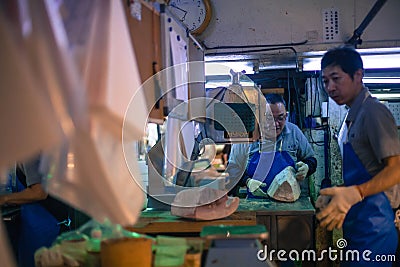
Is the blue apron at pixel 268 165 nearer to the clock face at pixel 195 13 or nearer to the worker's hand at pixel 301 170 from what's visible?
the worker's hand at pixel 301 170

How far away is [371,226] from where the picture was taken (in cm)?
262

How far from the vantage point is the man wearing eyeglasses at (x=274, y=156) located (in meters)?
4.12

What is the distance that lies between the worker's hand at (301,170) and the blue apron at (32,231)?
2.20 m

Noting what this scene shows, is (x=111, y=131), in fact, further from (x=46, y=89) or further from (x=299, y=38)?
(x=299, y=38)

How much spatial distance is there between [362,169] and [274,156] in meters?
1.58

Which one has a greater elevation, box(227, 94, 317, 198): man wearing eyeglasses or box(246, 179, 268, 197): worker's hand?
box(227, 94, 317, 198): man wearing eyeglasses

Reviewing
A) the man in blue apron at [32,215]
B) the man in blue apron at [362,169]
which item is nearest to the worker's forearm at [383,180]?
the man in blue apron at [362,169]

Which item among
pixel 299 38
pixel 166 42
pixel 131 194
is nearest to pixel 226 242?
pixel 131 194

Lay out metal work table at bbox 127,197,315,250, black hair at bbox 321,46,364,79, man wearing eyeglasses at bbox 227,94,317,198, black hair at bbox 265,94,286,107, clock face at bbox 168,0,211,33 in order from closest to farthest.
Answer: black hair at bbox 321,46,364,79 → metal work table at bbox 127,197,315,250 → clock face at bbox 168,0,211,33 → man wearing eyeglasses at bbox 227,94,317,198 → black hair at bbox 265,94,286,107

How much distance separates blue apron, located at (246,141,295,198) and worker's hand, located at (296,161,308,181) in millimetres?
77

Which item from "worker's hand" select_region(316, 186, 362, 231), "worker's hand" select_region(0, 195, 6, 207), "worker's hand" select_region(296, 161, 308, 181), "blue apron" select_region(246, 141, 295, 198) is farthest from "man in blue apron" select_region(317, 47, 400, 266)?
"worker's hand" select_region(0, 195, 6, 207)

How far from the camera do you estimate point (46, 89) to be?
106 centimetres

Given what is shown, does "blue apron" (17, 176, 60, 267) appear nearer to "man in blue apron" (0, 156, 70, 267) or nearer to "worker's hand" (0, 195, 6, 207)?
"man in blue apron" (0, 156, 70, 267)

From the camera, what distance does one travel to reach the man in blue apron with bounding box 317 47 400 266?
7.82ft
